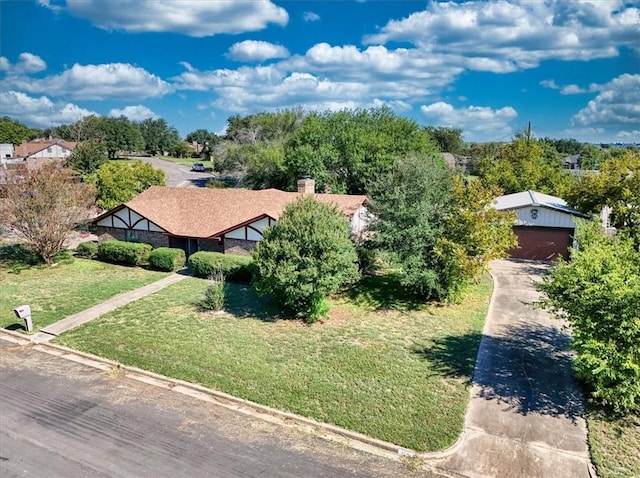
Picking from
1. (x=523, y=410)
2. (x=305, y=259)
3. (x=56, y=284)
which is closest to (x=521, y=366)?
(x=523, y=410)

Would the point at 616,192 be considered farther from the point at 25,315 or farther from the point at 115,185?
the point at 115,185

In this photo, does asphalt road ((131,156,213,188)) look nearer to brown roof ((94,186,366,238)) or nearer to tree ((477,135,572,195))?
brown roof ((94,186,366,238))

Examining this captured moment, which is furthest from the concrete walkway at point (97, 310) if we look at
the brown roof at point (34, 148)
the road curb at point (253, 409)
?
the brown roof at point (34, 148)

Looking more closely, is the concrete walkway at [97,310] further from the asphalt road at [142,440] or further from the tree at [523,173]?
the tree at [523,173]

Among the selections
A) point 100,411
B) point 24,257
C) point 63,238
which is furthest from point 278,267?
point 24,257

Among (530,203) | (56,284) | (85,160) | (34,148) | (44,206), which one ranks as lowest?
(56,284)

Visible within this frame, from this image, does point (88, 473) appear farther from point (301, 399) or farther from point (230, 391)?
point (301, 399)

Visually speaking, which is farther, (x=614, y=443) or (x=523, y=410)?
(x=523, y=410)
